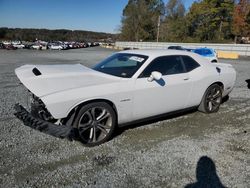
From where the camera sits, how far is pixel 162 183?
10.7ft

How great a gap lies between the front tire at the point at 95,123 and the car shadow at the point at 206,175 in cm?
150

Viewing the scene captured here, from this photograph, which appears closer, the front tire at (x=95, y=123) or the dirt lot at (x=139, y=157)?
the dirt lot at (x=139, y=157)

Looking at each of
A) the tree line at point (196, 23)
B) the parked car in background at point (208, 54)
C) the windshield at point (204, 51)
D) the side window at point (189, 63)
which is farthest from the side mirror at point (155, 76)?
the tree line at point (196, 23)

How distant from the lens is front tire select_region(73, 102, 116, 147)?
4.08m

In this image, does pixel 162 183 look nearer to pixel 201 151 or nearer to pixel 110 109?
pixel 201 151

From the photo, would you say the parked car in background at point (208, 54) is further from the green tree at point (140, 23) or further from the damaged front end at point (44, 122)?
the green tree at point (140, 23)

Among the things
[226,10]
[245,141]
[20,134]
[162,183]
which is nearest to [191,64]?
[245,141]

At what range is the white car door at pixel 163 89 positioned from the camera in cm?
463

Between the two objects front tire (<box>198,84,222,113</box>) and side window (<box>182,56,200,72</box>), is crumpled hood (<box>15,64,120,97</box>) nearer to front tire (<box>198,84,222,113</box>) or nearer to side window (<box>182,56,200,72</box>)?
side window (<box>182,56,200,72</box>)

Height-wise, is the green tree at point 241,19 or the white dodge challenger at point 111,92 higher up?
the green tree at point 241,19

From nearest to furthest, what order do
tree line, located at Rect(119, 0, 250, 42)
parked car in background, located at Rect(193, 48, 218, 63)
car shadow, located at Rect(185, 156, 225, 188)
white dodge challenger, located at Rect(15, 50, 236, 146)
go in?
1. car shadow, located at Rect(185, 156, 225, 188)
2. white dodge challenger, located at Rect(15, 50, 236, 146)
3. parked car in background, located at Rect(193, 48, 218, 63)
4. tree line, located at Rect(119, 0, 250, 42)

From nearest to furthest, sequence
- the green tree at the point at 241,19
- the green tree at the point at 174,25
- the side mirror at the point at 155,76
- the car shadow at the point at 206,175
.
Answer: the car shadow at the point at 206,175 → the side mirror at the point at 155,76 → the green tree at the point at 241,19 → the green tree at the point at 174,25

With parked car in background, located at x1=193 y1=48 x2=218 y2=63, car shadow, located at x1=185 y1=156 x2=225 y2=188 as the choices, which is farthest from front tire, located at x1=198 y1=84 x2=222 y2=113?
parked car in background, located at x1=193 y1=48 x2=218 y2=63

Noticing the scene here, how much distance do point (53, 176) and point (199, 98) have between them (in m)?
3.61
